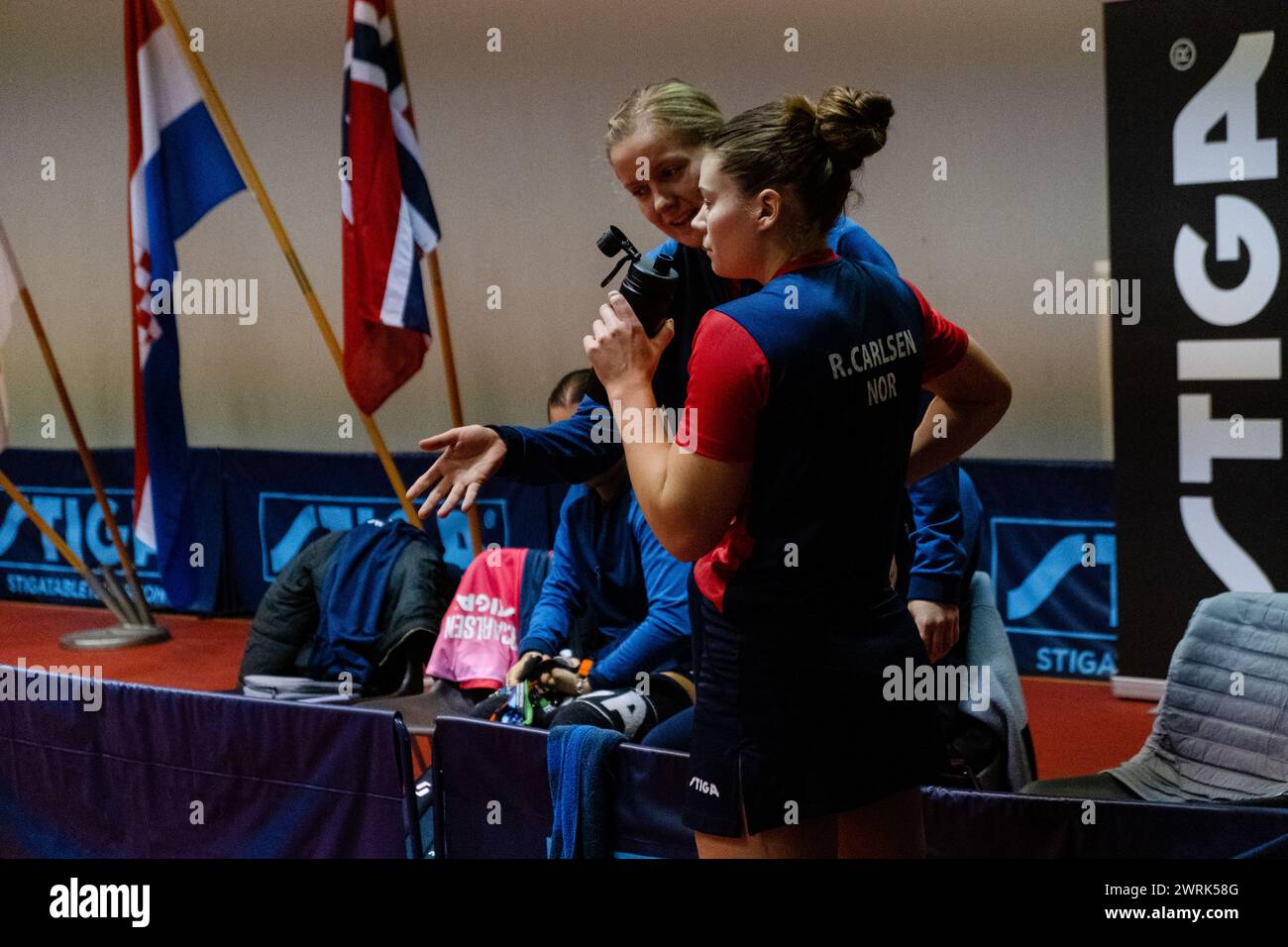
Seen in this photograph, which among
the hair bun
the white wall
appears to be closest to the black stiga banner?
the white wall

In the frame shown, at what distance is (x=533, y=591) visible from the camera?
14.4ft

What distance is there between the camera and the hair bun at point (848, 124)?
168 centimetres

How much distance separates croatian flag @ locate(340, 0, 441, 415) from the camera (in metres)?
5.33

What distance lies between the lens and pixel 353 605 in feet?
15.8

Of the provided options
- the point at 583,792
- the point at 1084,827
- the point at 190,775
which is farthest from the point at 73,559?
the point at 1084,827

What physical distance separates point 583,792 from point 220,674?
3.96 metres

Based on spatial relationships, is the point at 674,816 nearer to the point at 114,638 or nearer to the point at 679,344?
the point at 679,344

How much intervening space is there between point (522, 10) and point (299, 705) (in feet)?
16.3

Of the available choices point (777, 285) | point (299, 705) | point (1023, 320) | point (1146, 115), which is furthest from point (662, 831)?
point (1023, 320)
